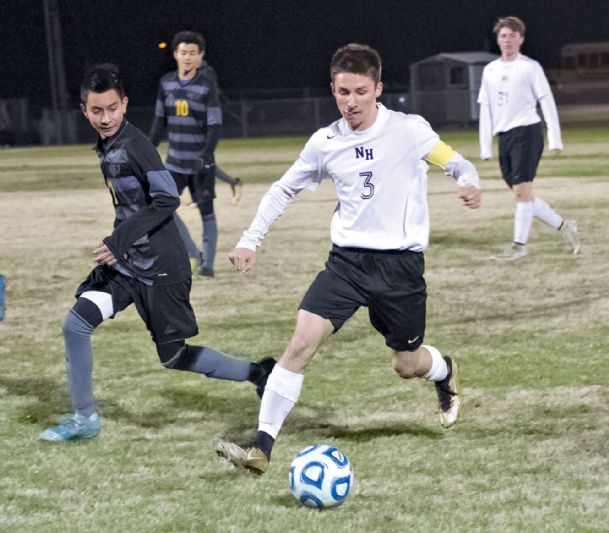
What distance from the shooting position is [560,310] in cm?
858

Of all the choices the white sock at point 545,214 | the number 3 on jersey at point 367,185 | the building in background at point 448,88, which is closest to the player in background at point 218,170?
the white sock at point 545,214

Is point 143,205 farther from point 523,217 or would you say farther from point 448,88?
point 448,88

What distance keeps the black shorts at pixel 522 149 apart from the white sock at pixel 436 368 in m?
5.68

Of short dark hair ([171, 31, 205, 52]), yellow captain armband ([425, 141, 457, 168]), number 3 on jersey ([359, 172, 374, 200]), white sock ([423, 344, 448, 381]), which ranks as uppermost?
short dark hair ([171, 31, 205, 52])

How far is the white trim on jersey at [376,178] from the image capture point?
5.02 metres

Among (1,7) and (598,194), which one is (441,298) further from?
(1,7)

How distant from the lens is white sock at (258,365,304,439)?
16.0 ft

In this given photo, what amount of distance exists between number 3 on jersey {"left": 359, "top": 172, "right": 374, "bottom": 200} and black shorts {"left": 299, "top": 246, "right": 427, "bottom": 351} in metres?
0.25

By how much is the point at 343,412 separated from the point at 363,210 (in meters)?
1.34

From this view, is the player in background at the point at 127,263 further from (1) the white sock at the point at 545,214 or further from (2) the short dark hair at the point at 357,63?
(1) the white sock at the point at 545,214

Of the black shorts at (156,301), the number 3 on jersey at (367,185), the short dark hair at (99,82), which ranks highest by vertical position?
the short dark hair at (99,82)

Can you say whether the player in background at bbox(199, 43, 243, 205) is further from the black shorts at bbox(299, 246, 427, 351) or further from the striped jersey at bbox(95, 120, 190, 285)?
the black shorts at bbox(299, 246, 427, 351)

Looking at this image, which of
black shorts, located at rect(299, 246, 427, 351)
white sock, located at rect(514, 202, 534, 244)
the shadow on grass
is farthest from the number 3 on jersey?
white sock, located at rect(514, 202, 534, 244)

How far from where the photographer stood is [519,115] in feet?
35.9
